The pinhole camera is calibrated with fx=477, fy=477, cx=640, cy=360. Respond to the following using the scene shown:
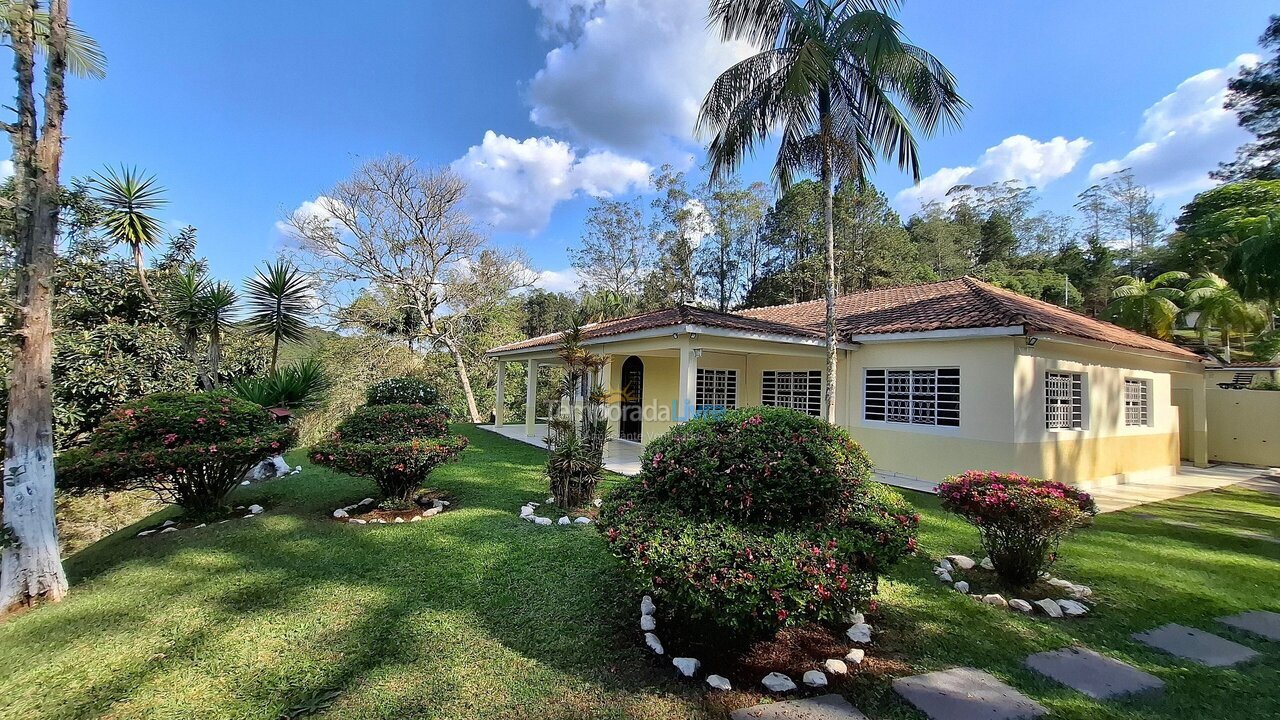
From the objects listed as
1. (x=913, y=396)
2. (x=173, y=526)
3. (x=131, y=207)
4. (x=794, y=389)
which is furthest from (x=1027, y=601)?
(x=131, y=207)

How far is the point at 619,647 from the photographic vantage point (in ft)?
11.1

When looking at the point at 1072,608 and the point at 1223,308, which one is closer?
the point at 1072,608

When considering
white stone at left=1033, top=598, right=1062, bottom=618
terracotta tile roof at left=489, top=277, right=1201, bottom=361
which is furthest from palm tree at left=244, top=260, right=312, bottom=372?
white stone at left=1033, top=598, right=1062, bottom=618

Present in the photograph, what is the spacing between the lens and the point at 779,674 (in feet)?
9.90

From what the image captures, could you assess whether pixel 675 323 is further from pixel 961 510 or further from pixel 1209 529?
pixel 1209 529

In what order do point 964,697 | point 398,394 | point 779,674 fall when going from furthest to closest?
1. point 398,394
2. point 779,674
3. point 964,697

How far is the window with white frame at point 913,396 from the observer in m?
9.19

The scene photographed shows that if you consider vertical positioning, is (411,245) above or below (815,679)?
above

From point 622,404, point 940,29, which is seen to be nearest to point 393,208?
point 622,404

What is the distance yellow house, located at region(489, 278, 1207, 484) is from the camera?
8492 millimetres

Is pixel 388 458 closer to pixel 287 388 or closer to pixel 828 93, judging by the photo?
pixel 287 388

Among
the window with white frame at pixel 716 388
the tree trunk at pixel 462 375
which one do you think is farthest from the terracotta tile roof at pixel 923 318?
the tree trunk at pixel 462 375

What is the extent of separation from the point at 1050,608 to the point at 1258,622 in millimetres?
1814

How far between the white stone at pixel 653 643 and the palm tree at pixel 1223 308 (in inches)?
931
